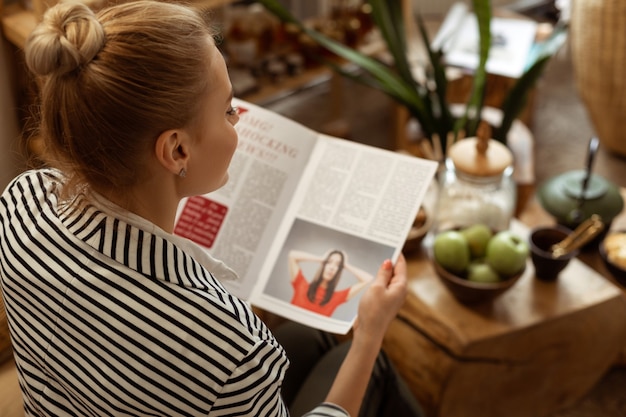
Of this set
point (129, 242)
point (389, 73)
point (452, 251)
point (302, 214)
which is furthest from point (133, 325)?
point (389, 73)

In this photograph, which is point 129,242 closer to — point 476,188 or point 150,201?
point 150,201

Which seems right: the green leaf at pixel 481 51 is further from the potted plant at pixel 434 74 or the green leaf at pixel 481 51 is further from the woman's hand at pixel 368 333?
the woman's hand at pixel 368 333

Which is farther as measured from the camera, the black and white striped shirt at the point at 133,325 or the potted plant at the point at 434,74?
the potted plant at the point at 434,74

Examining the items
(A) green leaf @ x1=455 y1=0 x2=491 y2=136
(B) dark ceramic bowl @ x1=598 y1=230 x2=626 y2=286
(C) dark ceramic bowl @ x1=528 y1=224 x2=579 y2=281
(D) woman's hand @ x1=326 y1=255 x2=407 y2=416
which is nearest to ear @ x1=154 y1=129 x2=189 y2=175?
(D) woman's hand @ x1=326 y1=255 x2=407 y2=416

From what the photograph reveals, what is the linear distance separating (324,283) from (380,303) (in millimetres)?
119

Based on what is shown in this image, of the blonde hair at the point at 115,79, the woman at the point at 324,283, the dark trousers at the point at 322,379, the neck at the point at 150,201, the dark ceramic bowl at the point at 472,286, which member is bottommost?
the dark trousers at the point at 322,379

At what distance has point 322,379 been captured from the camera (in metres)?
1.14

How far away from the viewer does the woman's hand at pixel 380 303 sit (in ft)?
3.22

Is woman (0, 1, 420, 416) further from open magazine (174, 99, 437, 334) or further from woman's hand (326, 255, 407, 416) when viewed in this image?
open magazine (174, 99, 437, 334)

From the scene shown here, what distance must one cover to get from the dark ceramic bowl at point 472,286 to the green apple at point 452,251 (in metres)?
0.01

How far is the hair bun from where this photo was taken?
687 mm

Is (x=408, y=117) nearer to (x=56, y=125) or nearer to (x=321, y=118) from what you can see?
(x=321, y=118)

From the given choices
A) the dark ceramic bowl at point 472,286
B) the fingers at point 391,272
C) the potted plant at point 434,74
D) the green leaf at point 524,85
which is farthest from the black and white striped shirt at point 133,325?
the green leaf at point 524,85

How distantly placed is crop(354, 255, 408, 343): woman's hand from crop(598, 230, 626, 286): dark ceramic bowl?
0.63 metres
